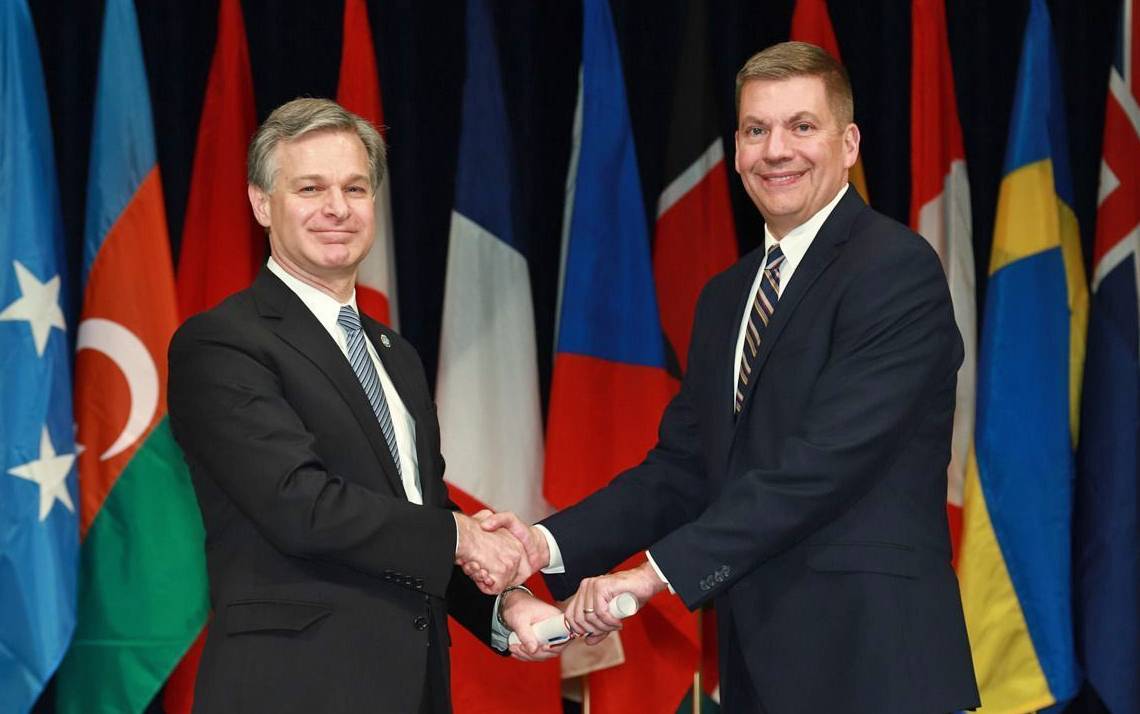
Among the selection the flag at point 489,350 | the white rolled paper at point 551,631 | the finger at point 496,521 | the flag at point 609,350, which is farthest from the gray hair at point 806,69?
the flag at point 489,350

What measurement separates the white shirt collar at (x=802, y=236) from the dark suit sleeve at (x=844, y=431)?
0.59 feet

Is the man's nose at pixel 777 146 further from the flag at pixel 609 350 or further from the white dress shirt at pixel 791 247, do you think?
the flag at pixel 609 350

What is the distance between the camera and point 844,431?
2.84m

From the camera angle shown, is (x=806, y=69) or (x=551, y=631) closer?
(x=806, y=69)

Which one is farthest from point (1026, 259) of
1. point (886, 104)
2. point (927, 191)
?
point (886, 104)

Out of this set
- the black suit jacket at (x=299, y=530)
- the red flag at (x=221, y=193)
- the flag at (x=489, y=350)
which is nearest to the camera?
the black suit jacket at (x=299, y=530)

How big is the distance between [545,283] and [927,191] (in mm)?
1478

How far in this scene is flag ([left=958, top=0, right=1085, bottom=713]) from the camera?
487 centimetres

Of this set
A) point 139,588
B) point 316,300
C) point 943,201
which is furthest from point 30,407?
point 943,201

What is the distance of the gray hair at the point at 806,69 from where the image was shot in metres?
3.14

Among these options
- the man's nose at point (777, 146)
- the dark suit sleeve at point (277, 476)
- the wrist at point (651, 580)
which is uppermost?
the man's nose at point (777, 146)

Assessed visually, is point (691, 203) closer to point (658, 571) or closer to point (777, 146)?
point (777, 146)

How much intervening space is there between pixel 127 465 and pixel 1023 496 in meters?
2.99

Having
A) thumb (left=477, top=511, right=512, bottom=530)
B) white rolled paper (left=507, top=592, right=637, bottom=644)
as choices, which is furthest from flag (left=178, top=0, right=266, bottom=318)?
white rolled paper (left=507, top=592, right=637, bottom=644)
